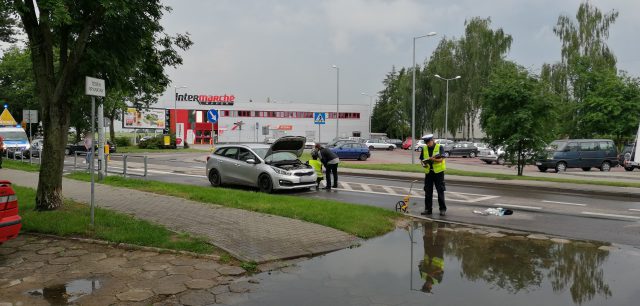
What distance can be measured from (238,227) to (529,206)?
7841 millimetres

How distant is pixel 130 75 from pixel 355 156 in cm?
2856

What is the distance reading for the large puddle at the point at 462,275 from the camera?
17.1ft

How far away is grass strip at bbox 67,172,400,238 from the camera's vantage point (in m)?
8.74

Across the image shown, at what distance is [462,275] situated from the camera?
19.9 feet

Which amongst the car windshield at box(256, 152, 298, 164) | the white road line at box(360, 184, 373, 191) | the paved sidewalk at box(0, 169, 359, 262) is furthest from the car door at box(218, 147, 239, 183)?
the white road line at box(360, 184, 373, 191)

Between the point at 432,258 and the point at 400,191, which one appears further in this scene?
the point at 400,191

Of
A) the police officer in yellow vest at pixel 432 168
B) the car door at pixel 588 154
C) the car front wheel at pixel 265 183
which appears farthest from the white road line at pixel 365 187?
the car door at pixel 588 154

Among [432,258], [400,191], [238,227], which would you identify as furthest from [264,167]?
[432,258]

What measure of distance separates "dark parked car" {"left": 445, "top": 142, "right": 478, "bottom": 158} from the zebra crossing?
29166 millimetres

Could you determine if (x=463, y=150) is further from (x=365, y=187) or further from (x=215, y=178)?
(x=215, y=178)

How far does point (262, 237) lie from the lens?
770cm

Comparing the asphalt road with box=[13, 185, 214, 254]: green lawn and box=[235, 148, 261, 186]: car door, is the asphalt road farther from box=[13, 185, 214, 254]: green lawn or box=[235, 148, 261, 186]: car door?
box=[13, 185, 214, 254]: green lawn

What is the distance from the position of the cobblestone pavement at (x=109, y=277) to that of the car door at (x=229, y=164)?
853 centimetres

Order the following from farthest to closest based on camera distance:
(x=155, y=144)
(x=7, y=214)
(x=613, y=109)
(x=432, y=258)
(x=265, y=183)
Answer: (x=155, y=144) → (x=613, y=109) → (x=265, y=183) → (x=432, y=258) → (x=7, y=214)
